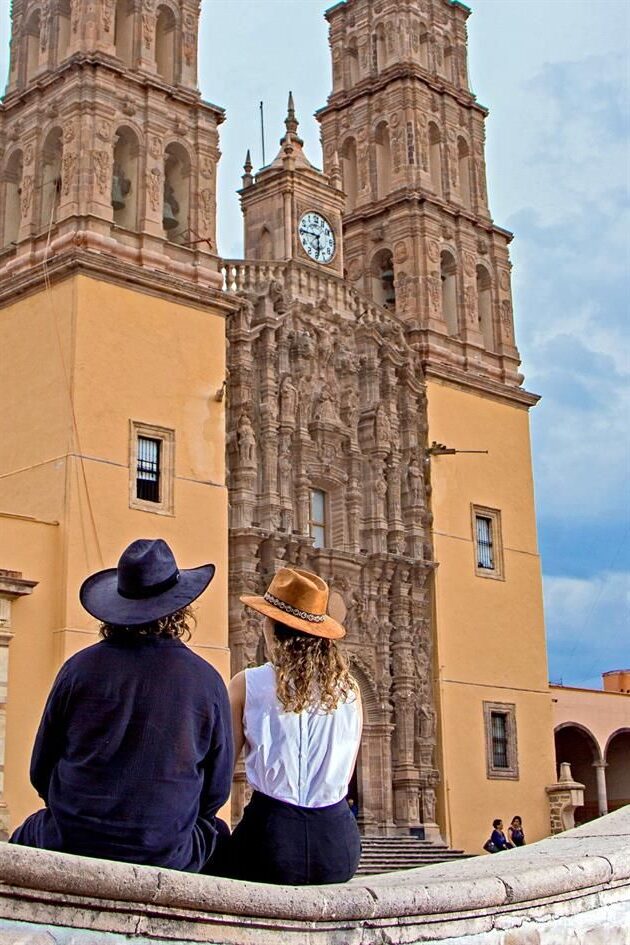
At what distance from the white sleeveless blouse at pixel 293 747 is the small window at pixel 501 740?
66.2 ft

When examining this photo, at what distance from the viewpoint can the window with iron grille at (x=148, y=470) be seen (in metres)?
19.9

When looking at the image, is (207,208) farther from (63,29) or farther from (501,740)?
(501,740)

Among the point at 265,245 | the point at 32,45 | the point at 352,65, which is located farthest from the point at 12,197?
the point at 352,65

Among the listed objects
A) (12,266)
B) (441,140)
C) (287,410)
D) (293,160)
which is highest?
(441,140)

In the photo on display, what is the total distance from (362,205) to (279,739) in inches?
972

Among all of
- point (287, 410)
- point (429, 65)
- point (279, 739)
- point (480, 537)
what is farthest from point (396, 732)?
point (279, 739)

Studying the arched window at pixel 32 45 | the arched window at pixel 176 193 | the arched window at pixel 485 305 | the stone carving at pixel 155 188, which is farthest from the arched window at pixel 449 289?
the arched window at pixel 32 45

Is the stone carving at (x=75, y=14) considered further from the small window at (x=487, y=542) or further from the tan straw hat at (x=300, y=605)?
the tan straw hat at (x=300, y=605)

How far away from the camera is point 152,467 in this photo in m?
20.1

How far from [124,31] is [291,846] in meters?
21.2

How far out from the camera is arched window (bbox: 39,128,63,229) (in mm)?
21734

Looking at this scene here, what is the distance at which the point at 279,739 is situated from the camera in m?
4.51

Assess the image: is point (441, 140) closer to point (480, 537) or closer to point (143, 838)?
point (480, 537)

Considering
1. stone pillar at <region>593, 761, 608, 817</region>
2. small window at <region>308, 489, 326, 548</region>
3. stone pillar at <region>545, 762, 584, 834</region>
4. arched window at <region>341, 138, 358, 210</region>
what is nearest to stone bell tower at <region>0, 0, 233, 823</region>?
small window at <region>308, 489, 326, 548</region>
